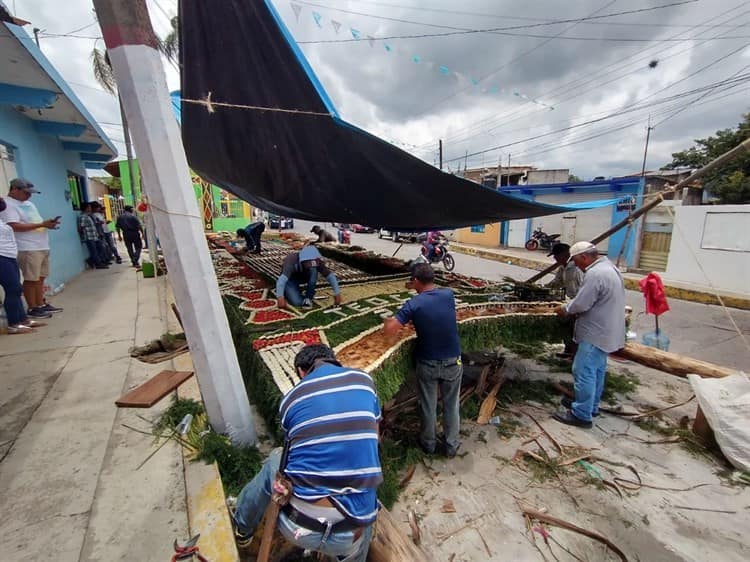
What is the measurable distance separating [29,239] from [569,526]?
219 inches

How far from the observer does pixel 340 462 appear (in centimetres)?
144

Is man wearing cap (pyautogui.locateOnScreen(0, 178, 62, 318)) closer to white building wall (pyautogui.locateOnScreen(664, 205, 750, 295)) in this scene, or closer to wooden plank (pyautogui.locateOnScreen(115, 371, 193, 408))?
wooden plank (pyautogui.locateOnScreen(115, 371, 193, 408))

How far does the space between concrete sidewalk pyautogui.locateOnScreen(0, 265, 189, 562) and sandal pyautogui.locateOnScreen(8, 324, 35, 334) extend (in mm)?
187

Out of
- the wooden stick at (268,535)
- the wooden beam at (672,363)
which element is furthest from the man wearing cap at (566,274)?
the wooden stick at (268,535)

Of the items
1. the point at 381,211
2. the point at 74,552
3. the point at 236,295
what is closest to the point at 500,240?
the point at 381,211

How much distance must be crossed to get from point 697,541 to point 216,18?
4801 mm

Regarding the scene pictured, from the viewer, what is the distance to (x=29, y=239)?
3908mm

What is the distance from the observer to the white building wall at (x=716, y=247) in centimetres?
760

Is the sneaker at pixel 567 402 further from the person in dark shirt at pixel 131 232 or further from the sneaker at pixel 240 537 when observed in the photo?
the person in dark shirt at pixel 131 232

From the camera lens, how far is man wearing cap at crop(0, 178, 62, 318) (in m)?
3.75

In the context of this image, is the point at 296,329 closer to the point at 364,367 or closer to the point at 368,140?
the point at 364,367

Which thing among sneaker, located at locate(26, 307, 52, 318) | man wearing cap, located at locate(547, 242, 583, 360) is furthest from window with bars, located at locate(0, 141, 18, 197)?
man wearing cap, located at locate(547, 242, 583, 360)

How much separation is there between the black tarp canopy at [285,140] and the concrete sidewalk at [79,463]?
6.88 feet

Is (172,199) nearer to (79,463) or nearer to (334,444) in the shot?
(334,444)
